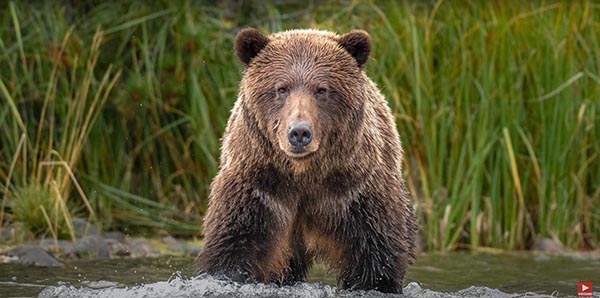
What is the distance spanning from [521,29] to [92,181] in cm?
355

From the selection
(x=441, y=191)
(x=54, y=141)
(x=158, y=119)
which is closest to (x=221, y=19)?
(x=158, y=119)

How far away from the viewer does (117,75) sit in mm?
8594

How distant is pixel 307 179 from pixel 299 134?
462 mm

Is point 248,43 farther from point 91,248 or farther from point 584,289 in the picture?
point 91,248

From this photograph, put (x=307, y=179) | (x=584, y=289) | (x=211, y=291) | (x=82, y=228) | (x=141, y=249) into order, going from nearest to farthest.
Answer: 1. (x=211, y=291)
2. (x=307, y=179)
3. (x=584, y=289)
4. (x=141, y=249)
5. (x=82, y=228)

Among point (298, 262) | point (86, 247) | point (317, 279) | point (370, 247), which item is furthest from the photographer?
point (86, 247)

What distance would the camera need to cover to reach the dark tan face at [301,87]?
524 centimetres

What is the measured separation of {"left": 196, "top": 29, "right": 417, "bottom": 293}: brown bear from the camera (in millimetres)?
5480

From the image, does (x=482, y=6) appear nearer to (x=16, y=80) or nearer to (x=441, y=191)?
(x=441, y=191)

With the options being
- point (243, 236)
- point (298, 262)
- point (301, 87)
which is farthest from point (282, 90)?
point (298, 262)

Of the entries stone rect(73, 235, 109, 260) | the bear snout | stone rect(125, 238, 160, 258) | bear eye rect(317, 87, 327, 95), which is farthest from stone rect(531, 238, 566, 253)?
the bear snout

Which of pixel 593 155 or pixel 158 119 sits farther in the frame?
pixel 158 119

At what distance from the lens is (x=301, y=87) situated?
543 centimetres

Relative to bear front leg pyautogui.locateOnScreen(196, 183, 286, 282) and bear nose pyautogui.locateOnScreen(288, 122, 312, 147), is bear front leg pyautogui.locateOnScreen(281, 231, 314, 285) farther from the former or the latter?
bear nose pyautogui.locateOnScreen(288, 122, 312, 147)
